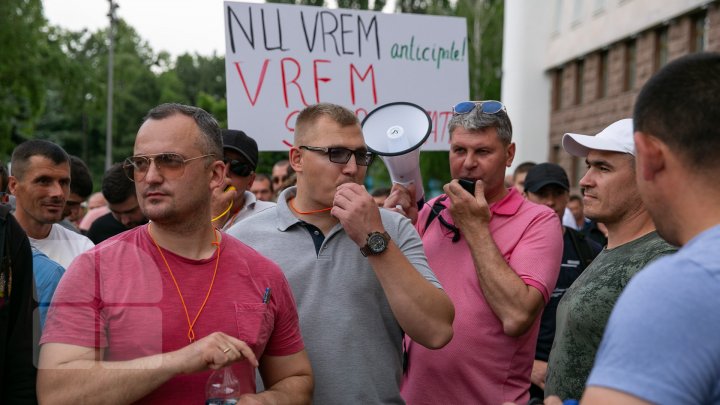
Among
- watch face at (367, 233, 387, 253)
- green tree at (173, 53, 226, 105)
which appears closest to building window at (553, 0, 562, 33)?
watch face at (367, 233, 387, 253)

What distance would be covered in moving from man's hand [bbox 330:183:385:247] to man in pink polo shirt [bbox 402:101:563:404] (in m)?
0.63

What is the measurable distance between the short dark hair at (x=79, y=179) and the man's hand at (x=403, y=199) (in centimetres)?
260

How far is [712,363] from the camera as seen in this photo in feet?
4.75

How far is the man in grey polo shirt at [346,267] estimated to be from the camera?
2889 millimetres

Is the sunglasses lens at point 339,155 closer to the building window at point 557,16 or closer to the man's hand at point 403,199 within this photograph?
the man's hand at point 403,199

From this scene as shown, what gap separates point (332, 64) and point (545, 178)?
165 centimetres

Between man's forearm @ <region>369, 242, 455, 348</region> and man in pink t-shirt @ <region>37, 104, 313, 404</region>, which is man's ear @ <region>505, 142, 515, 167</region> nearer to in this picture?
man's forearm @ <region>369, 242, 455, 348</region>

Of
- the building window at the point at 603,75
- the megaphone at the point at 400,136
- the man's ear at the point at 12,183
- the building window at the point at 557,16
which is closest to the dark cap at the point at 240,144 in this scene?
the megaphone at the point at 400,136

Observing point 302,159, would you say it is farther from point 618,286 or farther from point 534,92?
point 534,92

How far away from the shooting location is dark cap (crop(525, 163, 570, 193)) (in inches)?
227

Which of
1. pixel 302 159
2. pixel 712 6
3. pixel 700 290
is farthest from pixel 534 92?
pixel 700 290

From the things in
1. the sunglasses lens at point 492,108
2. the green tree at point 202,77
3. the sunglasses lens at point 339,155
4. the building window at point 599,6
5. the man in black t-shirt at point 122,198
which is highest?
the green tree at point 202,77

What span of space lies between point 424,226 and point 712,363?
94.6 inches

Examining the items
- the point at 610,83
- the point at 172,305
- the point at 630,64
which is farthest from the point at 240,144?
the point at 610,83
